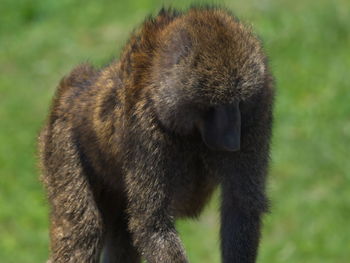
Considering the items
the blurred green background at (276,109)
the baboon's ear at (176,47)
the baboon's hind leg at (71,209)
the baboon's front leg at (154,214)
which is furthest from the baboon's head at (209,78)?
the blurred green background at (276,109)

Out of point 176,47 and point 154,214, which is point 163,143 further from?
point 176,47

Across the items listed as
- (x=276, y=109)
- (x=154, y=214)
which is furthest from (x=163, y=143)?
(x=276, y=109)

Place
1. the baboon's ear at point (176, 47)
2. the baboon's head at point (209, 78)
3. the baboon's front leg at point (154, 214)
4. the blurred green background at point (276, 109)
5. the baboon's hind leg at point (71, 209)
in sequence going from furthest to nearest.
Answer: the blurred green background at point (276, 109), the baboon's hind leg at point (71, 209), the baboon's front leg at point (154, 214), the baboon's ear at point (176, 47), the baboon's head at point (209, 78)

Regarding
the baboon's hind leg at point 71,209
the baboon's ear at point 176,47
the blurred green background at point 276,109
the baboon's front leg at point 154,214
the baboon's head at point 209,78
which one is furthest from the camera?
the blurred green background at point 276,109

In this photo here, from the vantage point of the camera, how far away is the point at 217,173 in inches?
245

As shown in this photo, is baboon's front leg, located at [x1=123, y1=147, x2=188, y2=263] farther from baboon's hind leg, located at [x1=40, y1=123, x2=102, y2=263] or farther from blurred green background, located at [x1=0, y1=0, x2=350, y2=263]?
blurred green background, located at [x1=0, y1=0, x2=350, y2=263]

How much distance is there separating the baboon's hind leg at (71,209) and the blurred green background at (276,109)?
13.5 feet

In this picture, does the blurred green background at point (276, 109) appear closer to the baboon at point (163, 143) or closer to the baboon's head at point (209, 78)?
the baboon at point (163, 143)

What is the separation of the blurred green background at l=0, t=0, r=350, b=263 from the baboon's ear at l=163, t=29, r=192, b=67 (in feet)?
16.1

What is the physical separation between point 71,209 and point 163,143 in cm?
100

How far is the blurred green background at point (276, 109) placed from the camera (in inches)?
486

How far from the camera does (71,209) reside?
6762 mm

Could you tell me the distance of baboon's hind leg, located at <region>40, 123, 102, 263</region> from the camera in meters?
6.73

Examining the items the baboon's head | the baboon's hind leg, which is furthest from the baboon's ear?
the baboon's hind leg
